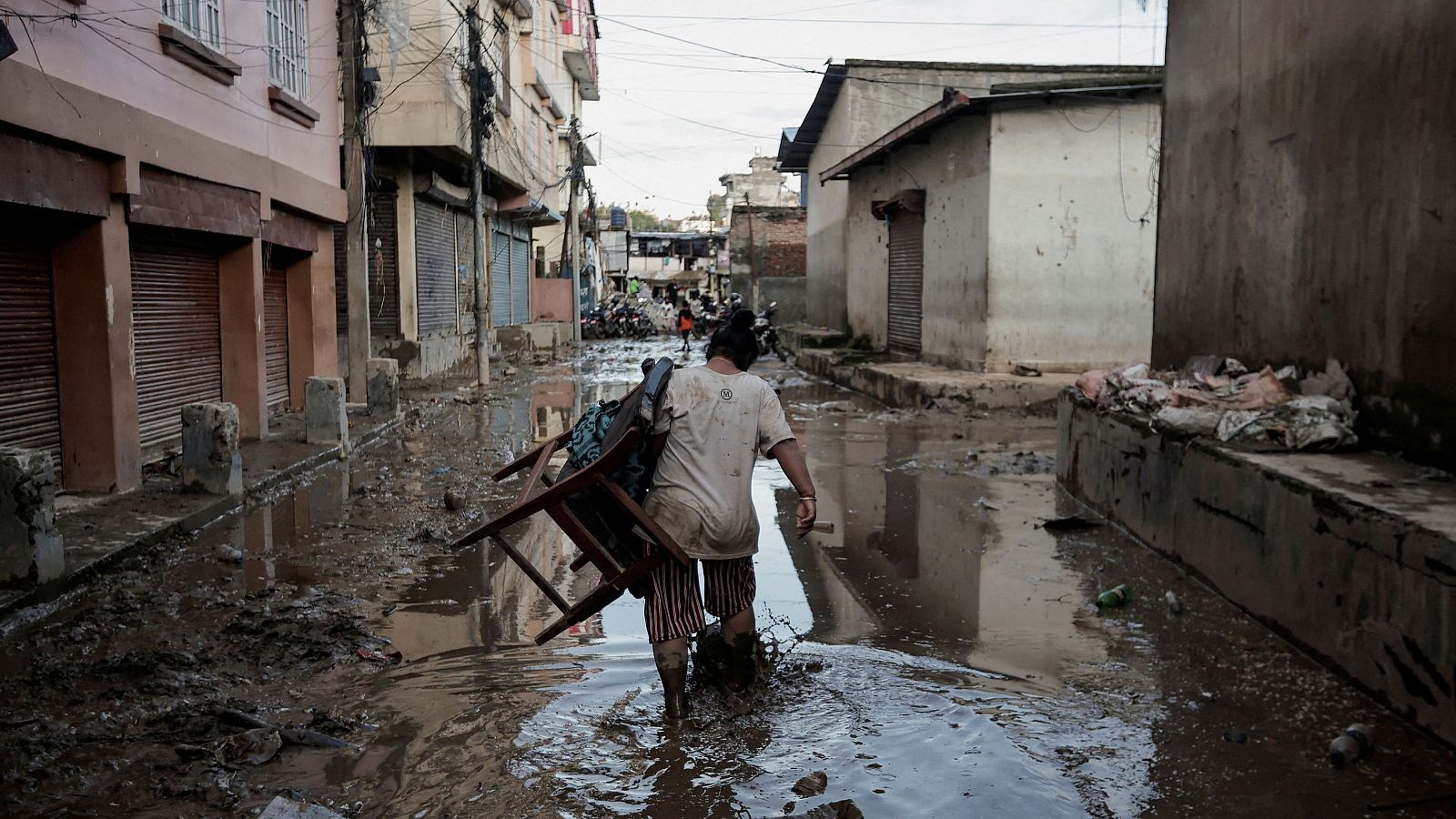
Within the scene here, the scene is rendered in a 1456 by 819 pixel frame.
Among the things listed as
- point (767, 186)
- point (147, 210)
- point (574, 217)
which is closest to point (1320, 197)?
point (147, 210)

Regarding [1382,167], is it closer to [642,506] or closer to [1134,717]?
[1134,717]

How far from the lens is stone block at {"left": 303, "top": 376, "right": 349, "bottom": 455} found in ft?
36.2

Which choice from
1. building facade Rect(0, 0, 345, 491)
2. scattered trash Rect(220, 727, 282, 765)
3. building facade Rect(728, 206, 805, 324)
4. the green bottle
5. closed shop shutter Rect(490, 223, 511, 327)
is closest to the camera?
scattered trash Rect(220, 727, 282, 765)

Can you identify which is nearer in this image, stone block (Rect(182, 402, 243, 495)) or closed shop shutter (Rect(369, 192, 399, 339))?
stone block (Rect(182, 402, 243, 495))

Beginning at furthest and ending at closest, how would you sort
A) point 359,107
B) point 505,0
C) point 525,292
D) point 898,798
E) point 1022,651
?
point 525,292 < point 505,0 < point 359,107 < point 1022,651 < point 898,798

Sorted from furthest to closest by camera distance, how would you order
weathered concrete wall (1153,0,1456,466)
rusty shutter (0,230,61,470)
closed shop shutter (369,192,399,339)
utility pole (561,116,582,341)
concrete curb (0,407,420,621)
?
utility pole (561,116,582,341) < closed shop shutter (369,192,399,339) < rusty shutter (0,230,61,470) < concrete curb (0,407,420,621) < weathered concrete wall (1153,0,1456,466)

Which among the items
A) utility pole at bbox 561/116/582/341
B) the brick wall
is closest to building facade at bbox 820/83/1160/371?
utility pole at bbox 561/116/582/341

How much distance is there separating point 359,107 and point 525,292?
21596 millimetres

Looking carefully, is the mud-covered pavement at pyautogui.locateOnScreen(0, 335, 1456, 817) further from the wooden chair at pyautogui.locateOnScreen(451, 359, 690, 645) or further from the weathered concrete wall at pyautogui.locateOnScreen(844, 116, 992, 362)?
the weathered concrete wall at pyautogui.locateOnScreen(844, 116, 992, 362)

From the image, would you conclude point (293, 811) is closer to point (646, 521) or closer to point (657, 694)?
point (646, 521)

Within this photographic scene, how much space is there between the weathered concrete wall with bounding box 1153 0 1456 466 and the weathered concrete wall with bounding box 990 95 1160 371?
5924mm

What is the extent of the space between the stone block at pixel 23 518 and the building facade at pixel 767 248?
3552cm

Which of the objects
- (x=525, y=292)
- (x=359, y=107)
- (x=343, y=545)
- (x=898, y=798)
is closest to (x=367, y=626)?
(x=343, y=545)

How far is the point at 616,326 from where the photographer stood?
39.9 metres
